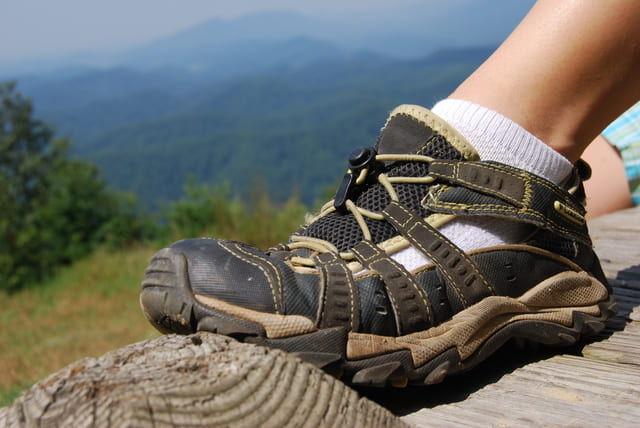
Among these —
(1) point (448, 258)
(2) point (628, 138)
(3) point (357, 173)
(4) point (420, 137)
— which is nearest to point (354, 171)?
(3) point (357, 173)

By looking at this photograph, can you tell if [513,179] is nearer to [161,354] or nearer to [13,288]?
[161,354]

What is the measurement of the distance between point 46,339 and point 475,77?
24.7 ft

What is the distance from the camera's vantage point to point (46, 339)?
750 centimetres

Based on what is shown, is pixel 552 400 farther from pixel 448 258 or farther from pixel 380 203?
pixel 380 203

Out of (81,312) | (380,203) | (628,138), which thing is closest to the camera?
(380,203)

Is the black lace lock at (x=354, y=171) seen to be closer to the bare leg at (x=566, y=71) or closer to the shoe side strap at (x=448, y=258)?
the shoe side strap at (x=448, y=258)

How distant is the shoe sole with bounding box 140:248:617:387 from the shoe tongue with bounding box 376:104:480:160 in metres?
0.35

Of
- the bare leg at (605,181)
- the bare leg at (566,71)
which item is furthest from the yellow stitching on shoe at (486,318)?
the bare leg at (605,181)

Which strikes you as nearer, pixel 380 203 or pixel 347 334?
pixel 347 334

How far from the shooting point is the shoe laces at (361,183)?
4.24 ft

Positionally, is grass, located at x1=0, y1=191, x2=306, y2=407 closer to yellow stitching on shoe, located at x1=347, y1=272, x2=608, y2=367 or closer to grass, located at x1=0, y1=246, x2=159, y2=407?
grass, located at x1=0, y1=246, x2=159, y2=407

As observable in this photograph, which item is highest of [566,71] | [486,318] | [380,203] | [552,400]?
[566,71]

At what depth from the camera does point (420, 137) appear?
1.37 metres

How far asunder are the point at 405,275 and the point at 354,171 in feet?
1.01
